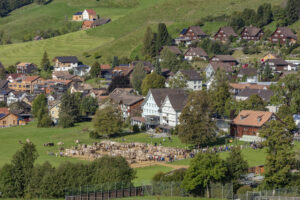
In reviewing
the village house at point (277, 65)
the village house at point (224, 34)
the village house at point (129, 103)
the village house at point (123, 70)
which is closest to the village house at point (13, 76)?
the village house at point (123, 70)

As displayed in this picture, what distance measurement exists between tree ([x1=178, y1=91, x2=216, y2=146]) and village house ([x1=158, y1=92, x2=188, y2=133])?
1103cm

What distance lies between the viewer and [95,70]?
127625mm

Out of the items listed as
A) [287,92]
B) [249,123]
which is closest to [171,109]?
[249,123]

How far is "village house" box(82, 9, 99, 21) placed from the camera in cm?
18750

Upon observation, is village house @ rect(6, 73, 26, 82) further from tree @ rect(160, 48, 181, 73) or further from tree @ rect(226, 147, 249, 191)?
tree @ rect(226, 147, 249, 191)

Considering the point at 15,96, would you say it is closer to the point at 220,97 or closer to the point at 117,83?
the point at 117,83

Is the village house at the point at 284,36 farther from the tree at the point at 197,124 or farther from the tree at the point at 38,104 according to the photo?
the tree at the point at 197,124

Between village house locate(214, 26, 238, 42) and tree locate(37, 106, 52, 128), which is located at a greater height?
village house locate(214, 26, 238, 42)

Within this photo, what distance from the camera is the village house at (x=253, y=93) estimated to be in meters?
94.9

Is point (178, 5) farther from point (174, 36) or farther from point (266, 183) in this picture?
point (266, 183)

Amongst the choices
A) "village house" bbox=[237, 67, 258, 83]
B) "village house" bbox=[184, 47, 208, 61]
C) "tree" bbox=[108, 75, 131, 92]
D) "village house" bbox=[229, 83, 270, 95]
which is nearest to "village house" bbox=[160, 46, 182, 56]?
"village house" bbox=[184, 47, 208, 61]

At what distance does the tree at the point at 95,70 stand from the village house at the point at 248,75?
2936 cm

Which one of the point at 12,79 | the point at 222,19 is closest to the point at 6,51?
the point at 12,79

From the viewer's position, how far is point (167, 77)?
118m
